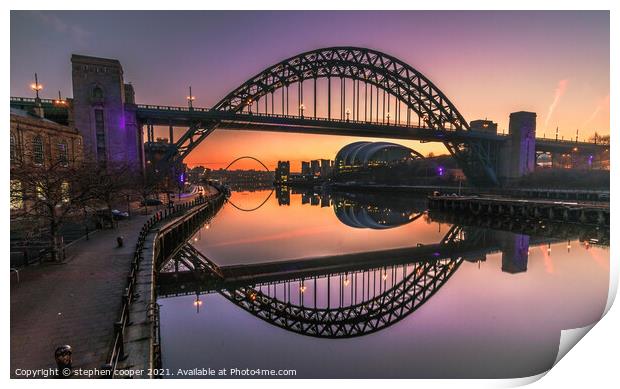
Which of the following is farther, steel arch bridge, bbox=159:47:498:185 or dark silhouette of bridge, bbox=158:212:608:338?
steel arch bridge, bbox=159:47:498:185

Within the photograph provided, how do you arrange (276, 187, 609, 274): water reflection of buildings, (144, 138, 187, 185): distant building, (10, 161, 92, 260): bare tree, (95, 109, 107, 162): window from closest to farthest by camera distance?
(10, 161, 92, 260): bare tree
(276, 187, 609, 274): water reflection of buildings
(95, 109, 107, 162): window
(144, 138, 187, 185): distant building

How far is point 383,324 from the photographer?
30.1ft

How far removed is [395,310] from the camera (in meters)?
10.2

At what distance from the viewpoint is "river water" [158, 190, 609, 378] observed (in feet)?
23.5

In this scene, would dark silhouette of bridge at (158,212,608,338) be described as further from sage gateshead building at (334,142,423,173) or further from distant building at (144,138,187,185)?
→ sage gateshead building at (334,142,423,173)

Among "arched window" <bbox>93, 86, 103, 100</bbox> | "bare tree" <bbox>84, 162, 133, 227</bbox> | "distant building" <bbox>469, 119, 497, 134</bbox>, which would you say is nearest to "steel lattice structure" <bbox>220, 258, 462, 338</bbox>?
"bare tree" <bbox>84, 162, 133, 227</bbox>

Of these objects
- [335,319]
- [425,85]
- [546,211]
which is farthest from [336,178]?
Answer: [335,319]

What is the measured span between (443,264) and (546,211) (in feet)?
56.8

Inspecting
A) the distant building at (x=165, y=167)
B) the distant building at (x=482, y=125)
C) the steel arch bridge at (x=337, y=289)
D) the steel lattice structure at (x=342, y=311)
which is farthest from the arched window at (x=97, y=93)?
the distant building at (x=482, y=125)

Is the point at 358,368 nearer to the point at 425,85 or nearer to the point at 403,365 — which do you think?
the point at 403,365

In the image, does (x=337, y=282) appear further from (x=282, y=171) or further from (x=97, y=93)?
(x=282, y=171)

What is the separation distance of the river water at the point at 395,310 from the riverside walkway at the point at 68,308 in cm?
190

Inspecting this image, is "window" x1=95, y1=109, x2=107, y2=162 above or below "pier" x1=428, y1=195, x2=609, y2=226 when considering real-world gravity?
above

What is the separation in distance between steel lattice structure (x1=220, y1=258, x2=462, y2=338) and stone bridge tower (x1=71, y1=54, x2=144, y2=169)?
77.3 feet
